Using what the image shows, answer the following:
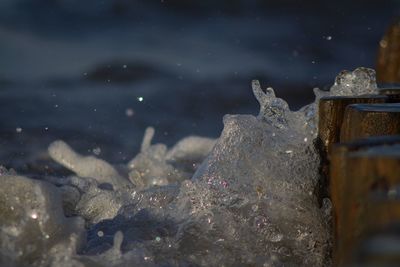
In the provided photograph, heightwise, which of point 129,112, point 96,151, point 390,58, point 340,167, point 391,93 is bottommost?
point 96,151

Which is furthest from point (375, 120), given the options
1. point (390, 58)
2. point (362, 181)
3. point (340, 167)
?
point (390, 58)

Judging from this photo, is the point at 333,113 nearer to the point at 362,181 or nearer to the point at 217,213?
the point at 217,213

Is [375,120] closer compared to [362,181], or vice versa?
[362,181]

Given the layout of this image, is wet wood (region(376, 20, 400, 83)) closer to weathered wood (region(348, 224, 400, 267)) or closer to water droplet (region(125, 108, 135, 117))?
water droplet (region(125, 108, 135, 117))

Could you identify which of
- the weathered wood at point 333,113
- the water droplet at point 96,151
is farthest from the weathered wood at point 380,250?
the water droplet at point 96,151

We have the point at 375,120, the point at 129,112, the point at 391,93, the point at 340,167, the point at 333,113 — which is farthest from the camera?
the point at 129,112

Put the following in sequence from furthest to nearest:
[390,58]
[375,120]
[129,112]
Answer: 1. [129,112]
2. [390,58]
3. [375,120]

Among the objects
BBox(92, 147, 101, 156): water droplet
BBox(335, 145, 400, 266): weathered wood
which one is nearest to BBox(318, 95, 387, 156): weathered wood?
BBox(335, 145, 400, 266): weathered wood

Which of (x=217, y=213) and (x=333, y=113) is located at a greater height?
(x=333, y=113)
